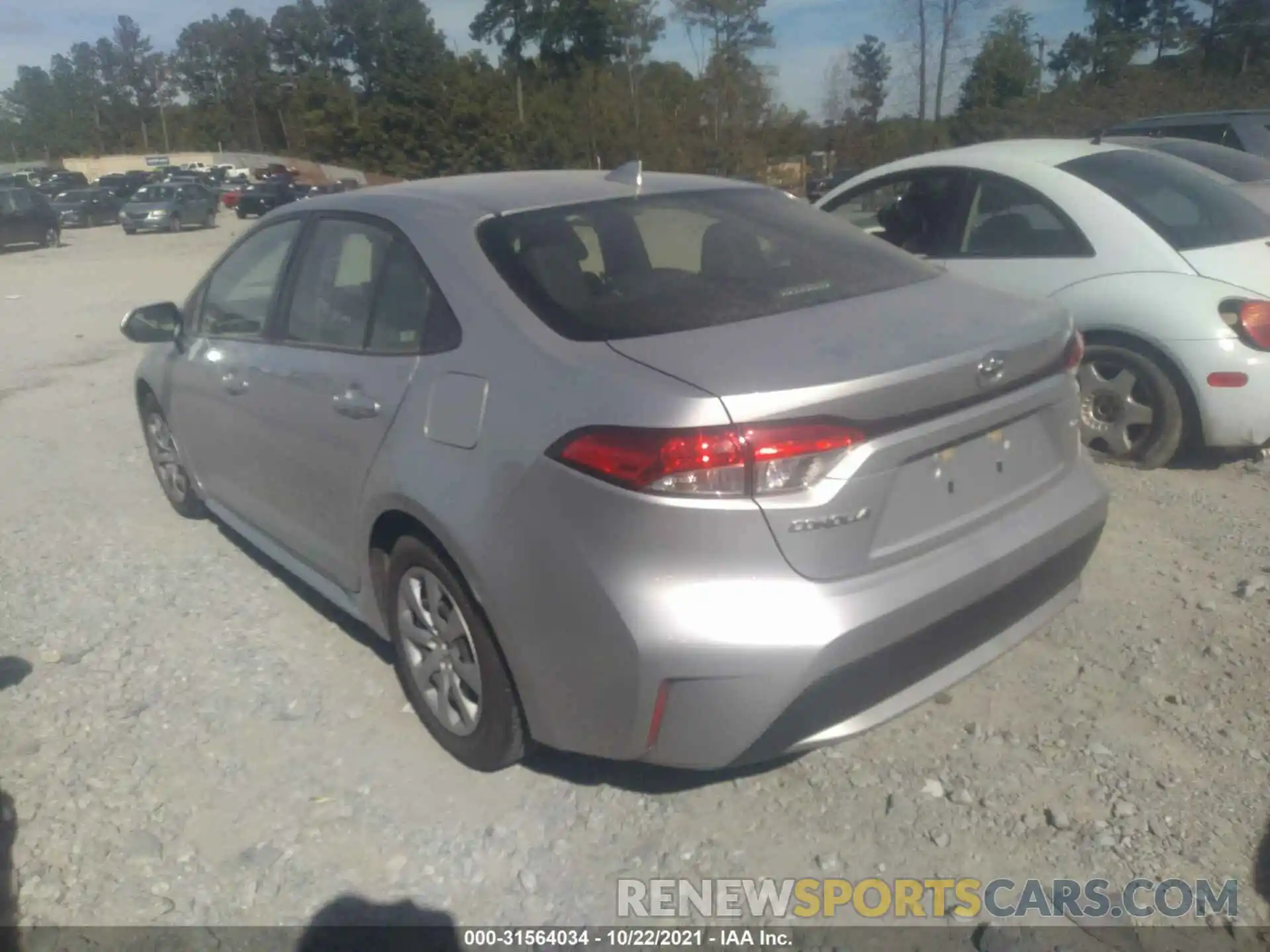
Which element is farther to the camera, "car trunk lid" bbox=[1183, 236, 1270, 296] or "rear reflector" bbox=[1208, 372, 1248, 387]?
"car trunk lid" bbox=[1183, 236, 1270, 296]

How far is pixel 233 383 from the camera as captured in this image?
4328mm

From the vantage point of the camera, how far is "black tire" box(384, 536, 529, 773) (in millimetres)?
3014

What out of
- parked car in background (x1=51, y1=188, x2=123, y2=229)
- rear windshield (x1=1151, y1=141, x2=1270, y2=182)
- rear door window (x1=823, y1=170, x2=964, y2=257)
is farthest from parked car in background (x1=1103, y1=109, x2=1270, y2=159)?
parked car in background (x1=51, y1=188, x2=123, y2=229)

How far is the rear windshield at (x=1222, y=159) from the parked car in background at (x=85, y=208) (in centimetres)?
4064

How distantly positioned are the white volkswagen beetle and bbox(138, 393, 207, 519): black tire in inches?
157

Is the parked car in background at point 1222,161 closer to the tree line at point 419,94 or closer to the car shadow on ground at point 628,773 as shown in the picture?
the car shadow on ground at point 628,773

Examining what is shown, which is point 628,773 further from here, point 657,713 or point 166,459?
point 166,459

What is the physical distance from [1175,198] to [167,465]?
521 cm

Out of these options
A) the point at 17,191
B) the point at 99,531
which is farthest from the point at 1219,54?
the point at 99,531

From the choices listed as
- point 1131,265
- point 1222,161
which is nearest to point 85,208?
point 1222,161

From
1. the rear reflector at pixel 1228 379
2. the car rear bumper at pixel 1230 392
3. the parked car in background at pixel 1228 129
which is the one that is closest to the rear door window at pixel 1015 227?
the car rear bumper at pixel 1230 392

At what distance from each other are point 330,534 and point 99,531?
2.52 meters
